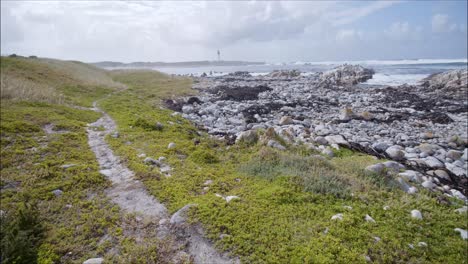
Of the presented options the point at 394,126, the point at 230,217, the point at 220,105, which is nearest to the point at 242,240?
the point at 230,217

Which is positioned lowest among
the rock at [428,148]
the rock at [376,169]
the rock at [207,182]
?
the rock at [428,148]

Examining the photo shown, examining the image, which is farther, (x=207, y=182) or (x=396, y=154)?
(x=396, y=154)

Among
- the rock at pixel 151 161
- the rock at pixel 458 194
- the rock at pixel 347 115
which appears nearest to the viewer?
the rock at pixel 458 194

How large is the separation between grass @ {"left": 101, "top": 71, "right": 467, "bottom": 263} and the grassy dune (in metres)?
0.02

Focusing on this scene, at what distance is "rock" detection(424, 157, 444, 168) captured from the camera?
28.6ft

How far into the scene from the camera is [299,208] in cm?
511

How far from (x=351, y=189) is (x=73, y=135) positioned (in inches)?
400

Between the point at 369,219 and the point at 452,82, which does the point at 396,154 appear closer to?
the point at 369,219

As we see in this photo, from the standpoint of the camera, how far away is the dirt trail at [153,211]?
3.92 metres

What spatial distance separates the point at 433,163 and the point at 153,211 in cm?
970

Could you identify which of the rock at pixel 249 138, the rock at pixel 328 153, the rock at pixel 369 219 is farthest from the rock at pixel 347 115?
the rock at pixel 369 219

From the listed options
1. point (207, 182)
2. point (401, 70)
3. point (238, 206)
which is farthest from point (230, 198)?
point (401, 70)

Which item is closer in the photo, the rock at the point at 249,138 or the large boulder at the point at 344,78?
the rock at the point at 249,138

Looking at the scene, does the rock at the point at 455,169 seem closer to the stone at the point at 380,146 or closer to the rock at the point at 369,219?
the stone at the point at 380,146
